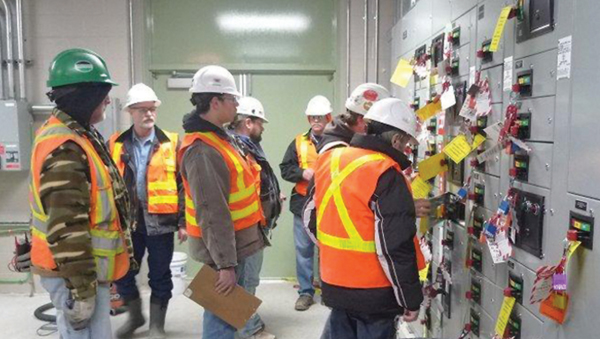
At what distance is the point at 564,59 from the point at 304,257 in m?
2.84

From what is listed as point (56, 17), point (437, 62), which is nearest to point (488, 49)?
point (437, 62)

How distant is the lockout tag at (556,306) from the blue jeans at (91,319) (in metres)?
1.57

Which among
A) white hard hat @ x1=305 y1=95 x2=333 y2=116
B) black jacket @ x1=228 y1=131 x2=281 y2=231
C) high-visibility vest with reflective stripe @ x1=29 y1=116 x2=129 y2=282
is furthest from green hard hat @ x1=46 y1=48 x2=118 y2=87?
white hard hat @ x1=305 y1=95 x2=333 y2=116

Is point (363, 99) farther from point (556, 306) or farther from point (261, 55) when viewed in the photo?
point (261, 55)

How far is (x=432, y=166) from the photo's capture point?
2.60 m

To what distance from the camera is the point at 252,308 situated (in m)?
2.38

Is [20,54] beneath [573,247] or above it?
above

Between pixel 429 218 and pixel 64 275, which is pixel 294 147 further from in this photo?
pixel 64 275

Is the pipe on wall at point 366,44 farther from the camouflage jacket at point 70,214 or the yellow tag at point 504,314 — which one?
the camouflage jacket at point 70,214

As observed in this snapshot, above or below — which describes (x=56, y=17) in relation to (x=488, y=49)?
above

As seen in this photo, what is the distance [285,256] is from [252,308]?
93.8 inches

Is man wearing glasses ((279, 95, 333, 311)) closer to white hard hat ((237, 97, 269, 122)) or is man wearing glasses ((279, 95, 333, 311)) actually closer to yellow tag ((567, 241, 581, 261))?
white hard hat ((237, 97, 269, 122))

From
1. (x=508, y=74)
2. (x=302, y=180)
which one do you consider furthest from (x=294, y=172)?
(x=508, y=74)

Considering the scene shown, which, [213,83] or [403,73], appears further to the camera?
[403,73]
